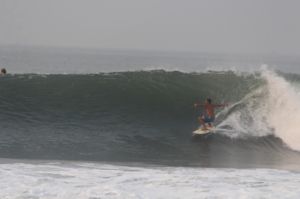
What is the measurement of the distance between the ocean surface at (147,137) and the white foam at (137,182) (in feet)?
0.06

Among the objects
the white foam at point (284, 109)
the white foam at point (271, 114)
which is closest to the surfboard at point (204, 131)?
the white foam at point (271, 114)

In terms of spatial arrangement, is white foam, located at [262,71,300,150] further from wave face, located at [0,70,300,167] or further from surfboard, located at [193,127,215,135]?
surfboard, located at [193,127,215,135]

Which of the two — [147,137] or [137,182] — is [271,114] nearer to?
[147,137]

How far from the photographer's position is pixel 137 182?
8570mm

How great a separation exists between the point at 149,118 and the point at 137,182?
24.6 feet

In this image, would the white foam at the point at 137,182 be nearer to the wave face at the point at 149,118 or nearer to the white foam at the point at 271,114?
the wave face at the point at 149,118

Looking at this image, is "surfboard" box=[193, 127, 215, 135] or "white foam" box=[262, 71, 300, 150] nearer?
"surfboard" box=[193, 127, 215, 135]

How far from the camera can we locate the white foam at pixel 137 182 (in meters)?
7.84

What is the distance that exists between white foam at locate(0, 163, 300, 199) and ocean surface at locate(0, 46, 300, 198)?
0.06 feet

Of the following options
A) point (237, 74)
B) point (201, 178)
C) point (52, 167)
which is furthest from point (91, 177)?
point (237, 74)

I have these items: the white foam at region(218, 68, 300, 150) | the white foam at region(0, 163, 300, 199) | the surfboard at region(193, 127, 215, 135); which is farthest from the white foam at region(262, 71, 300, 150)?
the white foam at region(0, 163, 300, 199)

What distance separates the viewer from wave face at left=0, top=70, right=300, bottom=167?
12.4 meters

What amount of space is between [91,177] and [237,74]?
40.4 feet

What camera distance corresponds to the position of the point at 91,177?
29.1ft
